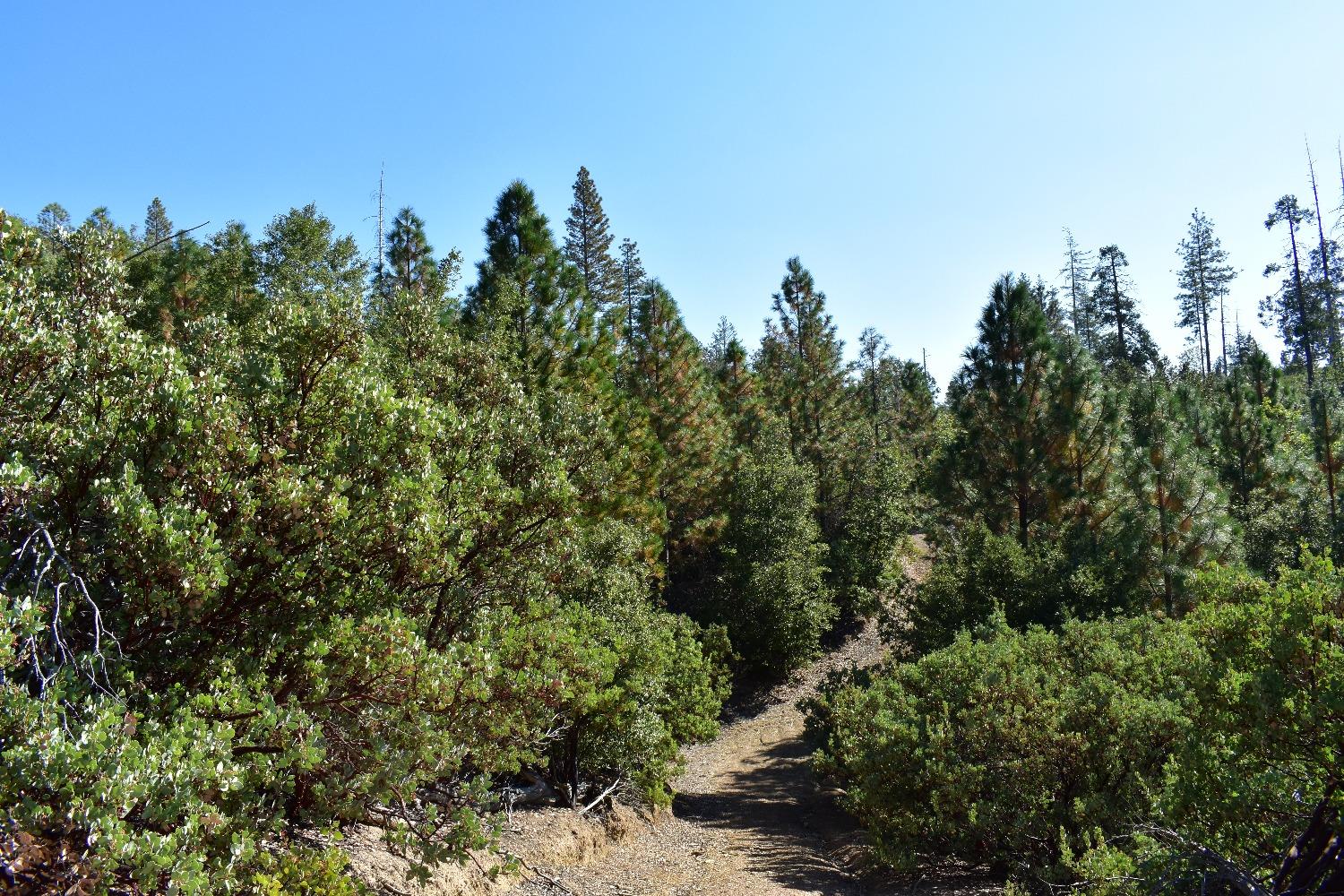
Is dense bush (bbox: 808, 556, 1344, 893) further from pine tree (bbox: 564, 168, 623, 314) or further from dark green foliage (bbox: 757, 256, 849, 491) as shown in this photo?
pine tree (bbox: 564, 168, 623, 314)

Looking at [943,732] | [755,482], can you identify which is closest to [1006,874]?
[943,732]

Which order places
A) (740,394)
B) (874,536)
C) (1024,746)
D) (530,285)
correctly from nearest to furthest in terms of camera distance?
(1024,746) < (530,285) < (874,536) < (740,394)

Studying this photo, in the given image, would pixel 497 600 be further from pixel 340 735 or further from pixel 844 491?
pixel 844 491

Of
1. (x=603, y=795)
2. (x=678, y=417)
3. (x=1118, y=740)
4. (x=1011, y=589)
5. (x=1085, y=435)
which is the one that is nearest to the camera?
(x=1118, y=740)

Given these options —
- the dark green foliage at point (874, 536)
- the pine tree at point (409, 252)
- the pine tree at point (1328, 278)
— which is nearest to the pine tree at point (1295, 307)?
the pine tree at point (1328, 278)

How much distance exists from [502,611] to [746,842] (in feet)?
29.1

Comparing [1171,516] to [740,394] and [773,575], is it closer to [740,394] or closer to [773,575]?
[773,575]

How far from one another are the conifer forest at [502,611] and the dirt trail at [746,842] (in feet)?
1.02

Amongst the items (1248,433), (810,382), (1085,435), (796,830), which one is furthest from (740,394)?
(796,830)

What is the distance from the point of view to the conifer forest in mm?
4508

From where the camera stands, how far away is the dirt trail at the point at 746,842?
11.5 meters

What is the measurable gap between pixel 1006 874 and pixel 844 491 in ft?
70.0

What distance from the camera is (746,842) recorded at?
572 inches

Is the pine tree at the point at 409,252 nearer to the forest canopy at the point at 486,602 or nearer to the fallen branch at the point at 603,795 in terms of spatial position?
the forest canopy at the point at 486,602
